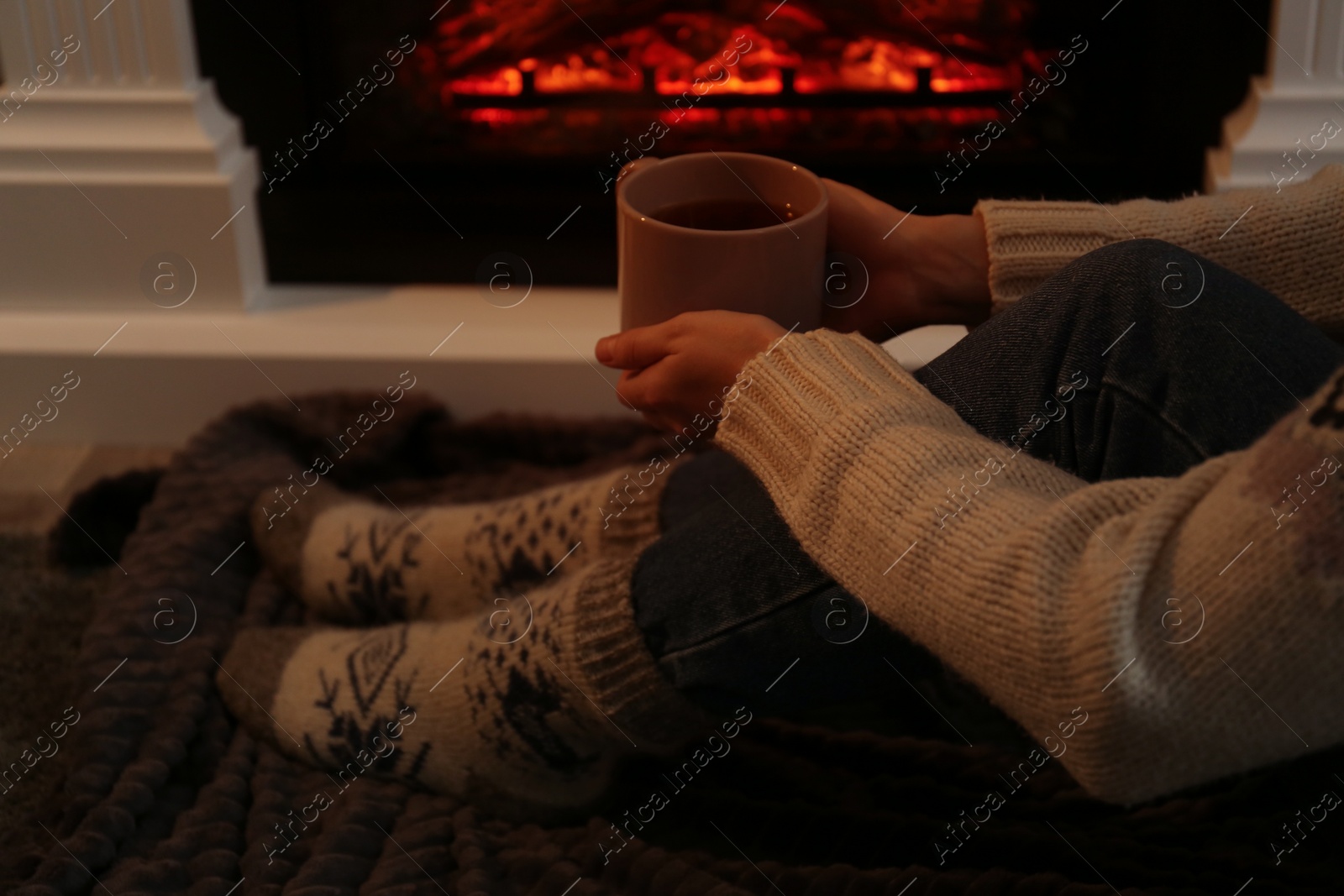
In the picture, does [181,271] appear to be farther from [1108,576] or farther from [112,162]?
[1108,576]

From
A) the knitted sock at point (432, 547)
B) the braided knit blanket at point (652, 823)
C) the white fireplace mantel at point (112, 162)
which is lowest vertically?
the braided knit blanket at point (652, 823)

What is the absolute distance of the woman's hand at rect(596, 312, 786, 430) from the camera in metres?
0.58

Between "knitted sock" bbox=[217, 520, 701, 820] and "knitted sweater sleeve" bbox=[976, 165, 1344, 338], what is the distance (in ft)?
1.04

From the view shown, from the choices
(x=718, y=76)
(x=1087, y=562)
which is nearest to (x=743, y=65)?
(x=718, y=76)

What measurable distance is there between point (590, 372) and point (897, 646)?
0.64 metres

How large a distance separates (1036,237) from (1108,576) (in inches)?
14.3

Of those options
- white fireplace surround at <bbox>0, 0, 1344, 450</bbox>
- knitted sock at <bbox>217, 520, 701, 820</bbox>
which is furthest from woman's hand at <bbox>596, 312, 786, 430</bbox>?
white fireplace surround at <bbox>0, 0, 1344, 450</bbox>

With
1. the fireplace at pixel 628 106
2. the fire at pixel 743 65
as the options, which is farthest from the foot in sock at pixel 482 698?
the fire at pixel 743 65

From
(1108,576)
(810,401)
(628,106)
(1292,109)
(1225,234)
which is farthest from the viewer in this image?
(628,106)

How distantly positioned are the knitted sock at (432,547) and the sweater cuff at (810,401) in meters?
0.28

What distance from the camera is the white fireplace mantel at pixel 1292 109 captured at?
3.58 ft

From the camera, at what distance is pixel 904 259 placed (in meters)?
0.77

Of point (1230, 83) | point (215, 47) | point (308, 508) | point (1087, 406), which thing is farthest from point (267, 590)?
point (1230, 83)

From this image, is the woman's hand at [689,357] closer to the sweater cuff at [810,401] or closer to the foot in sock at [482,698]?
the sweater cuff at [810,401]
